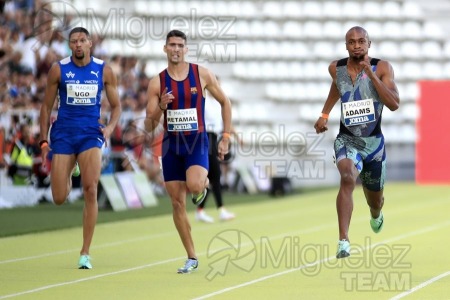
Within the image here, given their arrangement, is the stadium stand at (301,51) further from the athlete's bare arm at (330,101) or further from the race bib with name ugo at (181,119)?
the race bib with name ugo at (181,119)

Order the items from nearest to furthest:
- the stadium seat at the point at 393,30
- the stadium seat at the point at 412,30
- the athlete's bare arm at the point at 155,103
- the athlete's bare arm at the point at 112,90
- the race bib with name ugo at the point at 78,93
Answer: the athlete's bare arm at the point at 155,103, the race bib with name ugo at the point at 78,93, the athlete's bare arm at the point at 112,90, the stadium seat at the point at 393,30, the stadium seat at the point at 412,30

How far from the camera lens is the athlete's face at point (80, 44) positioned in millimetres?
11062

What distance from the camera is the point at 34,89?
867 inches

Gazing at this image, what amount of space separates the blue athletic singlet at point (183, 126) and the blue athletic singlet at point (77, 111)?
2.81 ft

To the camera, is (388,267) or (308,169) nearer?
(388,267)

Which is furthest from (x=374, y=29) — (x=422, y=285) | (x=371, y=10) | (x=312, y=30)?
(x=422, y=285)

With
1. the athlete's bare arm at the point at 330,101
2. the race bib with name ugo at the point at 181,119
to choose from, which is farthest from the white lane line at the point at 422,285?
the race bib with name ugo at the point at 181,119

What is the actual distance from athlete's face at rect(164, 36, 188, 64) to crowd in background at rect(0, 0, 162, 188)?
9.79 m

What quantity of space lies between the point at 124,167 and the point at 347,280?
12.9m

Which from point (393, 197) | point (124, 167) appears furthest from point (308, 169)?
point (124, 167)

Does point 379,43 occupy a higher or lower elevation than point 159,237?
higher

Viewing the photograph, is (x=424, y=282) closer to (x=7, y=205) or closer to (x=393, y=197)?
(x=7, y=205)

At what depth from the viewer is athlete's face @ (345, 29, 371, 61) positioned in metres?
10.3

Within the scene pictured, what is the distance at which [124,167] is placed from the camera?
2222 cm
